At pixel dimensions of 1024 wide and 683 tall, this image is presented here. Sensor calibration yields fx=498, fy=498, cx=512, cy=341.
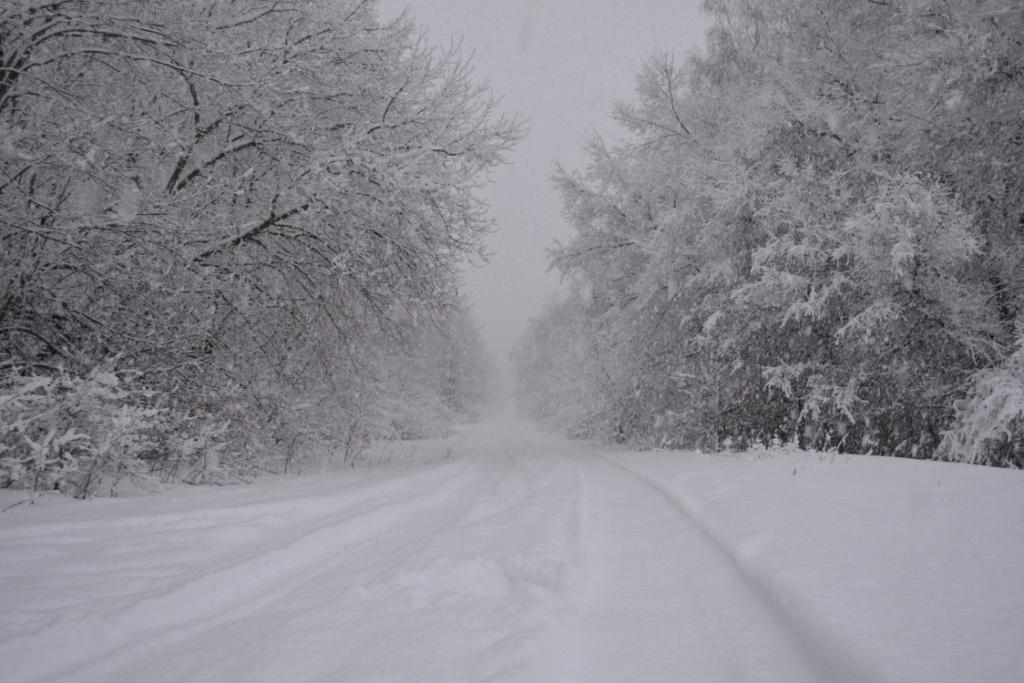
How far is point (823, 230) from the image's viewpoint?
7840 millimetres

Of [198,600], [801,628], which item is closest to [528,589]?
[801,628]

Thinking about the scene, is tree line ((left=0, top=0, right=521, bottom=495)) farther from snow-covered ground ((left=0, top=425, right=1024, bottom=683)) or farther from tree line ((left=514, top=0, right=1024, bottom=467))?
tree line ((left=514, top=0, right=1024, bottom=467))

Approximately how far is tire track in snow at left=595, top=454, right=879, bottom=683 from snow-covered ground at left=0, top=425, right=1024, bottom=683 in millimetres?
11

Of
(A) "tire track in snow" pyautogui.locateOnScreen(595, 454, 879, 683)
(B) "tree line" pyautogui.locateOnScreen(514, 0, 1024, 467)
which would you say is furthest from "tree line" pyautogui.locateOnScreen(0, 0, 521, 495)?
(B) "tree line" pyautogui.locateOnScreen(514, 0, 1024, 467)

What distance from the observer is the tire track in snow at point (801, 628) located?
170 cm

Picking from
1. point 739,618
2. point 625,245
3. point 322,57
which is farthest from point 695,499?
point 625,245

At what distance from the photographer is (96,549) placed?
2.92m

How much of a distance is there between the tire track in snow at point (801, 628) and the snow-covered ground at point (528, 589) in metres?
0.01

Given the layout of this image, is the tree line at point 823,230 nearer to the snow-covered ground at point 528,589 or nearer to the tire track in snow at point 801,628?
the snow-covered ground at point 528,589

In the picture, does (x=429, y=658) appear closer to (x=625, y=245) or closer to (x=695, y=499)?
(x=695, y=499)

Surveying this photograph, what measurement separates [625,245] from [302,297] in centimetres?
770

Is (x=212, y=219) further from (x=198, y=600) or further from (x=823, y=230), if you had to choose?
(x=823, y=230)

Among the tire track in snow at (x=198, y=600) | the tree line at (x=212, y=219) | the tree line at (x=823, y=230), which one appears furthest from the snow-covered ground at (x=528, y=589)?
the tree line at (x=823, y=230)

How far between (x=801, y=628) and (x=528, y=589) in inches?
48.1
